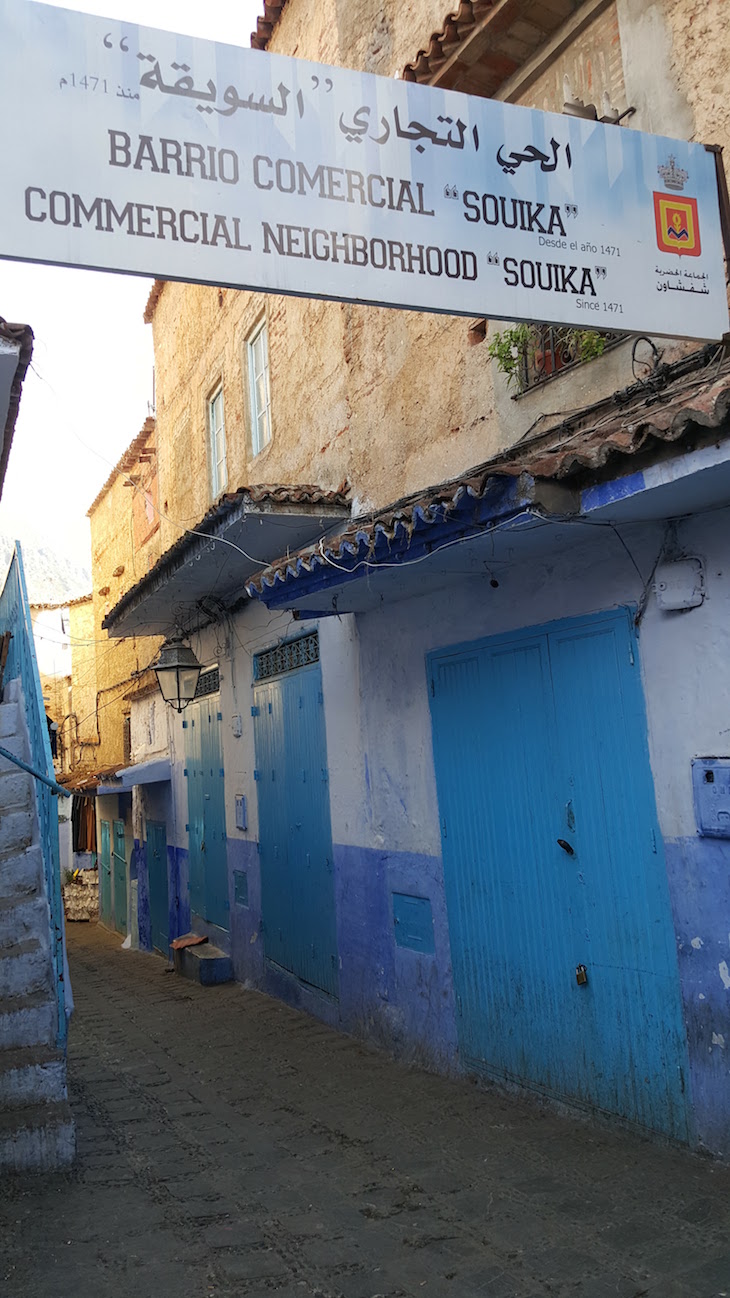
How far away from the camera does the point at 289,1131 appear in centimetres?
596

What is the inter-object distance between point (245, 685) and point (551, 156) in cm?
774

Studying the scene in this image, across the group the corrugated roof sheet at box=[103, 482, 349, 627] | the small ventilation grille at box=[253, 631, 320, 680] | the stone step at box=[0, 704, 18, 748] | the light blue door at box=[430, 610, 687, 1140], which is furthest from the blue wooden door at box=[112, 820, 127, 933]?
the light blue door at box=[430, 610, 687, 1140]

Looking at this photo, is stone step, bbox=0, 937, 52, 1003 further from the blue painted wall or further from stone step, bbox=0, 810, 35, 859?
the blue painted wall

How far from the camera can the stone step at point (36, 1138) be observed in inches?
194

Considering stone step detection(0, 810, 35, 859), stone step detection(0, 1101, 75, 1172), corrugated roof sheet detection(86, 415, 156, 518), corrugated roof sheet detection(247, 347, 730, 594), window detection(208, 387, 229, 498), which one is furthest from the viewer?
corrugated roof sheet detection(86, 415, 156, 518)

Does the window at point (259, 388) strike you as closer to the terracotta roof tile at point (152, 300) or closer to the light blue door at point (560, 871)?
the terracotta roof tile at point (152, 300)

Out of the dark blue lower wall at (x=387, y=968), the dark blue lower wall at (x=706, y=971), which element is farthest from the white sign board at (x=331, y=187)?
the dark blue lower wall at (x=387, y=968)

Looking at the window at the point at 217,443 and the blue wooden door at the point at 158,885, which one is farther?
the blue wooden door at the point at 158,885

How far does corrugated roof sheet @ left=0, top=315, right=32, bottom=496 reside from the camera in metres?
5.05

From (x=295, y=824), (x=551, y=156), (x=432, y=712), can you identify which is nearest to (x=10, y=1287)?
(x=432, y=712)

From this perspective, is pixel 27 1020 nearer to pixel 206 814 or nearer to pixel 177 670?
pixel 177 670

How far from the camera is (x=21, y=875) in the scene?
5902 mm

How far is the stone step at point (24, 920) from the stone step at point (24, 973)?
0.16 meters

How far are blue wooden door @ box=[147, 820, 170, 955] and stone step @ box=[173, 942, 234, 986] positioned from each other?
118 inches
